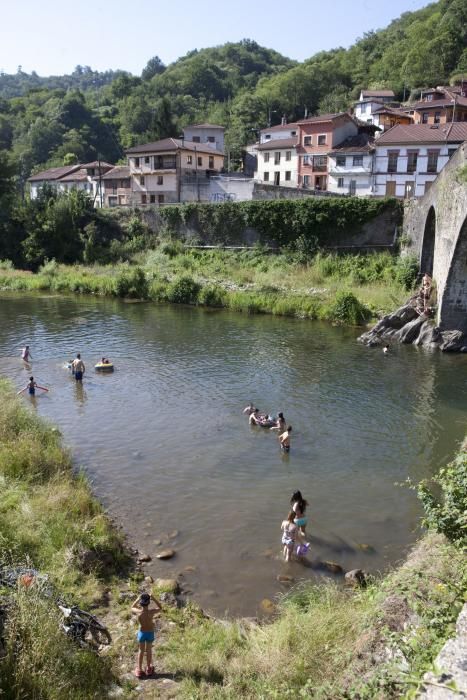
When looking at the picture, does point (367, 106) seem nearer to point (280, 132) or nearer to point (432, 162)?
point (280, 132)

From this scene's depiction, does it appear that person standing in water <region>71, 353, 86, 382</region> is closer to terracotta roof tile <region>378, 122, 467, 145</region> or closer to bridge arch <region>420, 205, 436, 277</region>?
bridge arch <region>420, 205, 436, 277</region>

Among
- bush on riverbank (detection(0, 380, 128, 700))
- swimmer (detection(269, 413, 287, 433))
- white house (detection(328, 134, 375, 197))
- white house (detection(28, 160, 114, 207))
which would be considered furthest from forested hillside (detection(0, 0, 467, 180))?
bush on riverbank (detection(0, 380, 128, 700))

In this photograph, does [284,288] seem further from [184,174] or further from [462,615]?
[462,615]

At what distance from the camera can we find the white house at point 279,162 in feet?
194

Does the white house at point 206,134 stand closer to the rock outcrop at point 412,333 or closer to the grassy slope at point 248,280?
the grassy slope at point 248,280

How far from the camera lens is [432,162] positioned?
4812 cm

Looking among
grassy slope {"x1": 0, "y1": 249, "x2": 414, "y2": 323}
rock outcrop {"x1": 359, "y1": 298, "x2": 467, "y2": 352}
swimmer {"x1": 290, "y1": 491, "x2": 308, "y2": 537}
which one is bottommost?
swimmer {"x1": 290, "y1": 491, "x2": 308, "y2": 537}

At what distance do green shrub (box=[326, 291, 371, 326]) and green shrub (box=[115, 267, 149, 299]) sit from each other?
16113mm

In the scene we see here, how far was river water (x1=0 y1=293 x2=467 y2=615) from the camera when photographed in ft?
39.9

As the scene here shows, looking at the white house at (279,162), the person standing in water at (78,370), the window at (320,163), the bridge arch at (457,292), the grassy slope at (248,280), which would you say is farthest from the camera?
the white house at (279,162)

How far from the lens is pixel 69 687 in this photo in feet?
21.4

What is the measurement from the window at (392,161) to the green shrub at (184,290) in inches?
893

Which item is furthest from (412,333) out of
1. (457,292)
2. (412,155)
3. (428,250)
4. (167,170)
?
(167,170)

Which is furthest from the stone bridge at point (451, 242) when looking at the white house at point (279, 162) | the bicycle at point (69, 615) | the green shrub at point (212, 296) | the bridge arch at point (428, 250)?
the white house at point (279, 162)
